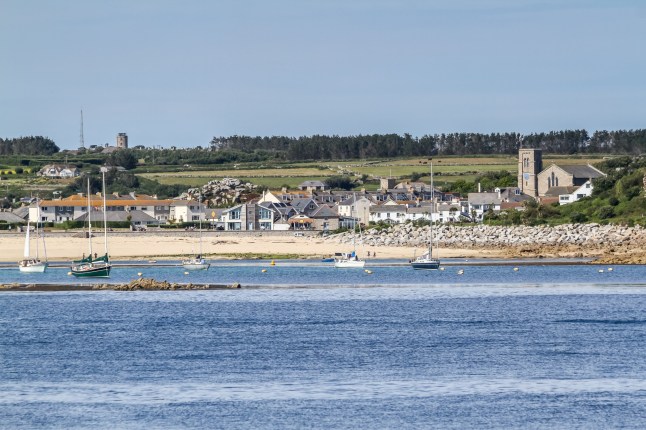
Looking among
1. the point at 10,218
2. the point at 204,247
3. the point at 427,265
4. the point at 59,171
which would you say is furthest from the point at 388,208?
the point at 59,171

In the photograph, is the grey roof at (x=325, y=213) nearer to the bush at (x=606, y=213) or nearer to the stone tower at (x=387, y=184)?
the stone tower at (x=387, y=184)

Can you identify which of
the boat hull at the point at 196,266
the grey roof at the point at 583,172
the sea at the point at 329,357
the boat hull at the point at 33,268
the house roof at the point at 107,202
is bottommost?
the sea at the point at 329,357

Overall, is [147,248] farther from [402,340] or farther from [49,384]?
[49,384]

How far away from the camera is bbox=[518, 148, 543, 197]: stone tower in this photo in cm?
13325

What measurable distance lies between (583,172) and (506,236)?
36.5 metres

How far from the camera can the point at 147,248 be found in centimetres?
9619

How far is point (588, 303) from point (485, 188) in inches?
3572

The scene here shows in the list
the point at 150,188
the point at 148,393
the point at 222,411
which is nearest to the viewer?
the point at 222,411

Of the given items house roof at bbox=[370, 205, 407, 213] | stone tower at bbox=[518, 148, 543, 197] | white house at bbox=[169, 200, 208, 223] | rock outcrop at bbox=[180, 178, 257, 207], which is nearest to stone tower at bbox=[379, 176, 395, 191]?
rock outcrop at bbox=[180, 178, 257, 207]

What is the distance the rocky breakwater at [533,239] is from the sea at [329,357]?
23.8m

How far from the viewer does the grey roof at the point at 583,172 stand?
12962 cm

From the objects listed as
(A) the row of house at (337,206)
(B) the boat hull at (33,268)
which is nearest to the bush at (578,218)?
(A) the row of house at (337,206)

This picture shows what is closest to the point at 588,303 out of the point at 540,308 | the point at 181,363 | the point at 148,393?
the point at 540,308

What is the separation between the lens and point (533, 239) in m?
94.6
